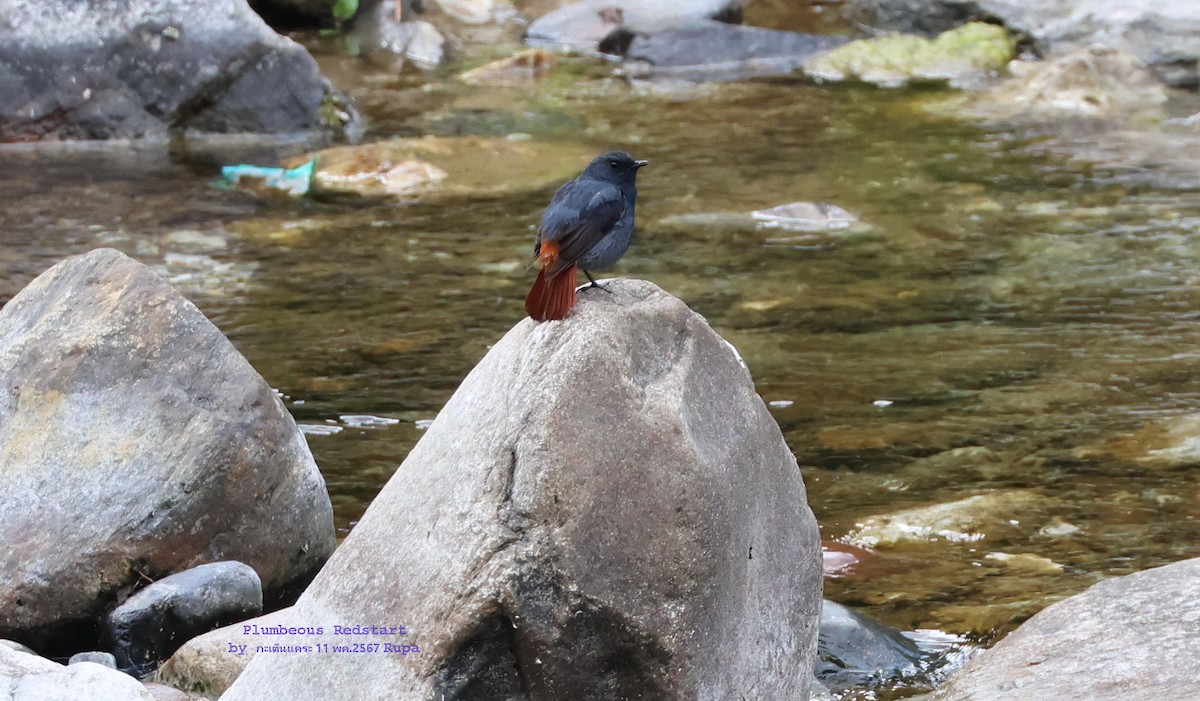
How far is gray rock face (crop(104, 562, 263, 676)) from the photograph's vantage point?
432cm

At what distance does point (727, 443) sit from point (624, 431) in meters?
0.37

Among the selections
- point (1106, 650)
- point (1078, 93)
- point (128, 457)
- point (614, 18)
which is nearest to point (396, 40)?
point (614, 18)

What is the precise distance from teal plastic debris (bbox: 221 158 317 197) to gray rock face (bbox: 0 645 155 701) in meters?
6.88

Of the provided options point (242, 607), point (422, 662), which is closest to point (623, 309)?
point (422, 662)

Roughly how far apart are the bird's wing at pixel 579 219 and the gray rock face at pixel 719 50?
1073cm

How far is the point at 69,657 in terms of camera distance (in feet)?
14.3

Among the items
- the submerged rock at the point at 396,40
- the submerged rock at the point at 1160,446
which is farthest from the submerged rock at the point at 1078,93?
the submerged rock at the point at 1160,446

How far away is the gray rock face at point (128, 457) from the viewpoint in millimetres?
4371

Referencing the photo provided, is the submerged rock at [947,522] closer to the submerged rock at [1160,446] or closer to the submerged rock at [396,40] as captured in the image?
the submerged rock at [1160,446]

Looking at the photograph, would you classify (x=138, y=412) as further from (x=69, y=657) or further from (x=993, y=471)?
(x=993, y=471)

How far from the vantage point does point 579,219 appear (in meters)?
3.69

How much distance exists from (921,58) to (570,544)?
1201cm

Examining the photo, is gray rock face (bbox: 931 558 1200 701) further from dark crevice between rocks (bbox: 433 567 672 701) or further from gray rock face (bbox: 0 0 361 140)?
gray rock face (bbox: 0 0 361 140)

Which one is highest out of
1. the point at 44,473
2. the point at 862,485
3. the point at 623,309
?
the point at 623,309
